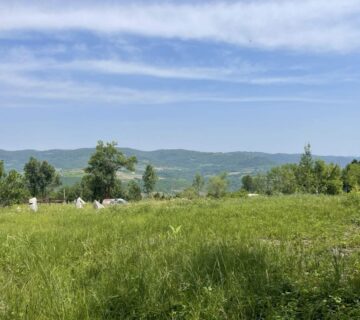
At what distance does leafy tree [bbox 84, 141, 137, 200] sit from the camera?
84.8 m

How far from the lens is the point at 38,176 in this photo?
10112 centimetres

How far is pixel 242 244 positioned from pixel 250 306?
2.13 m

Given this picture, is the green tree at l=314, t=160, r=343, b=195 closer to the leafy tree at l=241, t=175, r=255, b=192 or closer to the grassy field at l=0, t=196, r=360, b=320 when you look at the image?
the leafy tree at l=241, t=175, r=255, b=192

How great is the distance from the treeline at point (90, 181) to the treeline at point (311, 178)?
87.1ft

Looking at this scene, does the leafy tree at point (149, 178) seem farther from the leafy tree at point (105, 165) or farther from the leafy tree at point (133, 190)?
the leafy tree at point (105, 165)

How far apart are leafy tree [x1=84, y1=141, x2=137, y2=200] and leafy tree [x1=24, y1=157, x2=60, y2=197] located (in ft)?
62.9

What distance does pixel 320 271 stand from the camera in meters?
5.18

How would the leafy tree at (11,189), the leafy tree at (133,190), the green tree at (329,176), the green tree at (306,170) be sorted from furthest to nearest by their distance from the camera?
the leafy tree at (133,190)
the green tree at (329,176)
the leafy tree at (11,189)
the green tree at (306,170)

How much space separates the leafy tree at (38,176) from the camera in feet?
328

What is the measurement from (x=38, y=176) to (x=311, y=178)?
6288 centimetres

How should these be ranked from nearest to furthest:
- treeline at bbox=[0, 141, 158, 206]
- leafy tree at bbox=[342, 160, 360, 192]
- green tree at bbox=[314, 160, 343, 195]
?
treeline at bbox=[0, 141, 158, 206], green tree at bbox=[314, 160, 343, 195], leafy tree at bbox=[342, 160, 360, 192]

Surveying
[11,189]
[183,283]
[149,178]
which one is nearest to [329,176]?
[149,178]

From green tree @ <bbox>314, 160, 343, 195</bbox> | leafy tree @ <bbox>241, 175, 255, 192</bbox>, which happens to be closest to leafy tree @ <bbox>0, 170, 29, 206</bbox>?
green tree @ <bbox>314, 160, 343, 195</bbox>

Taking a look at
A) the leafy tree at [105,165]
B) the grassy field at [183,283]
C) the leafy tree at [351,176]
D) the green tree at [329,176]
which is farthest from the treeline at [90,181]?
the grassy field at [183,283]
